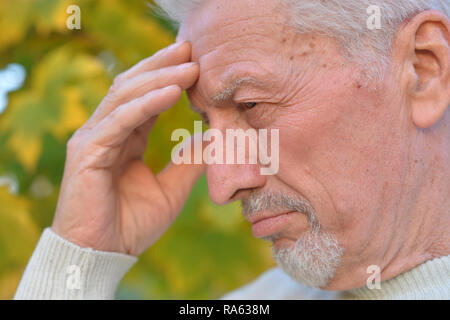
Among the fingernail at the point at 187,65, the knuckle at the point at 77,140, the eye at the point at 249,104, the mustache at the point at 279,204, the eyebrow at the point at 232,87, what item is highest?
the fingernail at the point at 187,65

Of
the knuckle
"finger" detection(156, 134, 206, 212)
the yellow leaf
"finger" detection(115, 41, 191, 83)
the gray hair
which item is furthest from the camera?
the yellow leaf

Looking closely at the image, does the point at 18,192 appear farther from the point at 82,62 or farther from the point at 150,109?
the point at 150,109

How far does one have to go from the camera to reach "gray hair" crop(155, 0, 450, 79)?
3.74 feet

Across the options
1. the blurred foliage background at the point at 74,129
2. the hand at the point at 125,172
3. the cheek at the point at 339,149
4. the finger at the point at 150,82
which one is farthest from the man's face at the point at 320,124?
the blurred foliage background at the point at 74,129

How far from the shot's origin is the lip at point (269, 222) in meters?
1.27

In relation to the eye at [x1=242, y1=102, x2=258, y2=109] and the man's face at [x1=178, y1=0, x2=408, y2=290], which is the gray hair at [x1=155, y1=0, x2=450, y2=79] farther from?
the eye at [x1=242, y1=102, x2=258, y2=109]

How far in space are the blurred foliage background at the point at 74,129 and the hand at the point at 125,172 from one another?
1.88 feet

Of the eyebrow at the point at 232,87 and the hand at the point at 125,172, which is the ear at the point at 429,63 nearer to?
the eyebrow at the point at 232,87

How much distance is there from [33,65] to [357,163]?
6.54 feet

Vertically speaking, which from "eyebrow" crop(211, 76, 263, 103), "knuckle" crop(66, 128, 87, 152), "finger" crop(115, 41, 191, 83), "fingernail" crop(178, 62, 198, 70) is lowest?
"eyebrow" crop(211, 76, 263, 103)

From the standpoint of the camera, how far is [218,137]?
1300 millimetres

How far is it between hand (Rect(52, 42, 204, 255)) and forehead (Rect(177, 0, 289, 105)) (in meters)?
0.08

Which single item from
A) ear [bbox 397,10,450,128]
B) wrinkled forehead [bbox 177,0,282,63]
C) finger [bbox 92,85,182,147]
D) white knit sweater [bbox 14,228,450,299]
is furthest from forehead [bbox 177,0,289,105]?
white knit sweater [bbox 14,228,450,299]
